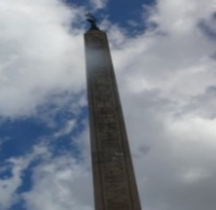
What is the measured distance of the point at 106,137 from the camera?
1020 cm

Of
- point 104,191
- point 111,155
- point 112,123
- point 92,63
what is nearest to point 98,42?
point 92,63

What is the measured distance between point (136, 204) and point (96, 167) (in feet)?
3.41

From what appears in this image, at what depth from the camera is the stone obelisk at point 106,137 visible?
950 centimetres

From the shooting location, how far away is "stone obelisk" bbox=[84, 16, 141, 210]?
9.50 m

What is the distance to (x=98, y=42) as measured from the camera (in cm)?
1180

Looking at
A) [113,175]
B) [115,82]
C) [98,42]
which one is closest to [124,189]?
[113,175]

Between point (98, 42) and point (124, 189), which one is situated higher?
point (98, 42)

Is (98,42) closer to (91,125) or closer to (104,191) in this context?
(91,125)

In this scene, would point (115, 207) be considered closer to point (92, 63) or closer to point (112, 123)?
point (112, 123)

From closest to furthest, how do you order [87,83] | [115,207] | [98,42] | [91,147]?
[115,207] < [91,147] < [87,83] < [98,42]

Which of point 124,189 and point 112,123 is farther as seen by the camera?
point 112,123

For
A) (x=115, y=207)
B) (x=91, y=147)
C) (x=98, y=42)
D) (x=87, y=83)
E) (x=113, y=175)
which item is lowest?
(x=115, y=207)

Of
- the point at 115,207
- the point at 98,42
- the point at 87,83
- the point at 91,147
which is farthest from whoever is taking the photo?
the point at 98,42

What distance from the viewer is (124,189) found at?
9.55m
